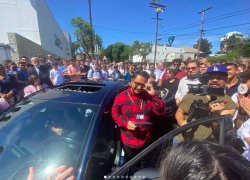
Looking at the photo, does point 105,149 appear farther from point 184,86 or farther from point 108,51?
point 108,51

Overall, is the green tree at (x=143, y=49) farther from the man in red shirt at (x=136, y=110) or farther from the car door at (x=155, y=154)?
the car door at (x=155, y=154)

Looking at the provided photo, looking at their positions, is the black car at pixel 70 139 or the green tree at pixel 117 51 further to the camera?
the green tree at pixel 117 51

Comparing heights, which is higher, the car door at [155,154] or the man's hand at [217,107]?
the man's hand at [217,107]

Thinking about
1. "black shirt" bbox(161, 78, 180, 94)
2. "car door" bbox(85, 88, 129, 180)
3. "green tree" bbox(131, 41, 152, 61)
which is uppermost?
"green tree" bbox(131, 41, 152, 61)

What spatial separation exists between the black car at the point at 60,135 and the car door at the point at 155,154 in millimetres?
360

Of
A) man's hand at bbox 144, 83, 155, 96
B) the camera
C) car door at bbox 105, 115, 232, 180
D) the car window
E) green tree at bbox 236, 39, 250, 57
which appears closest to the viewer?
car door at bbox 105, 115, 232, 180

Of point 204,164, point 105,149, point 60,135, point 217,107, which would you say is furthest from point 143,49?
point 204,164

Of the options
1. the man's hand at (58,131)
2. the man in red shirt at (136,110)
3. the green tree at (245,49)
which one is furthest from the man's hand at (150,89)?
the green tree at (245,49)

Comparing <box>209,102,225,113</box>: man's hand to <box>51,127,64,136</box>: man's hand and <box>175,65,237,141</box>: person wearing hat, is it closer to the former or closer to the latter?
<box>175,65,237,141</box>: person wearing hat

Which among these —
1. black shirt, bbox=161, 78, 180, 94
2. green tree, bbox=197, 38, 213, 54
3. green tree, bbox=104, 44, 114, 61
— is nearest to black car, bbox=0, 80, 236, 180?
black shirt, bbox=161, 78, 180, 94

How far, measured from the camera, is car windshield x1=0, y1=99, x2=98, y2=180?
1192 mm

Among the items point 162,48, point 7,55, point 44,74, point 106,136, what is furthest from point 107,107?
point 162,48

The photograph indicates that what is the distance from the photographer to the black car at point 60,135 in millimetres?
1186

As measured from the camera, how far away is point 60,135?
148cm
